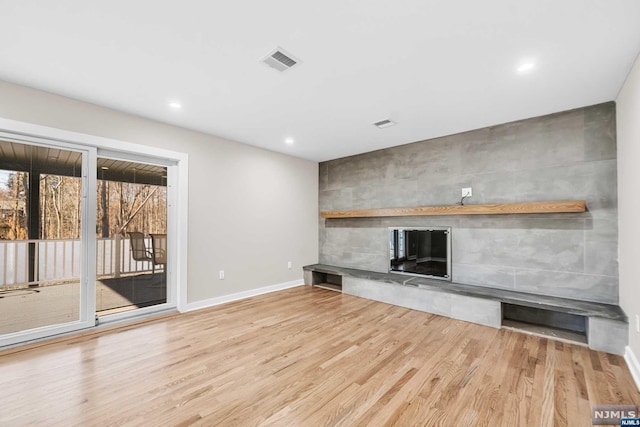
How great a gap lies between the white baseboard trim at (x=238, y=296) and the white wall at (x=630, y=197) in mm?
4257

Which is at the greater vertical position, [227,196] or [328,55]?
[328,55]

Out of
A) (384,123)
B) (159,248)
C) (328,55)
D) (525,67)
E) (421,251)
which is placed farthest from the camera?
(421,251)

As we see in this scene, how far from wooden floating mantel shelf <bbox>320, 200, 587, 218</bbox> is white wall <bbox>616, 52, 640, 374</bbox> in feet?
1.31

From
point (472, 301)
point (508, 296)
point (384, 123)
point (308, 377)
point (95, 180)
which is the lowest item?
point (308, 377)

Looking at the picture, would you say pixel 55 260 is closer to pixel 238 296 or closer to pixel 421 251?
pixel 238 296

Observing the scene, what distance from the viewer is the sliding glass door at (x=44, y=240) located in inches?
106

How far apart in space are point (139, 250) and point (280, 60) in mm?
2957

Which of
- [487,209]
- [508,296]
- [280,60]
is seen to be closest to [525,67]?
[487,209]

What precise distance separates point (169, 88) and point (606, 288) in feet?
16.0

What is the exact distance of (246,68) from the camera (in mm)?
2363

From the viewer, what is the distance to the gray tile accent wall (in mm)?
2941

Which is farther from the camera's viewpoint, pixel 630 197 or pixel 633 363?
pixel 630 197

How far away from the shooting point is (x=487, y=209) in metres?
3.49

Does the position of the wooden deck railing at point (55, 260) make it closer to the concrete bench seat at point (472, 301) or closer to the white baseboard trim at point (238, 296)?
the white baseboard trim at point (238, 296)
